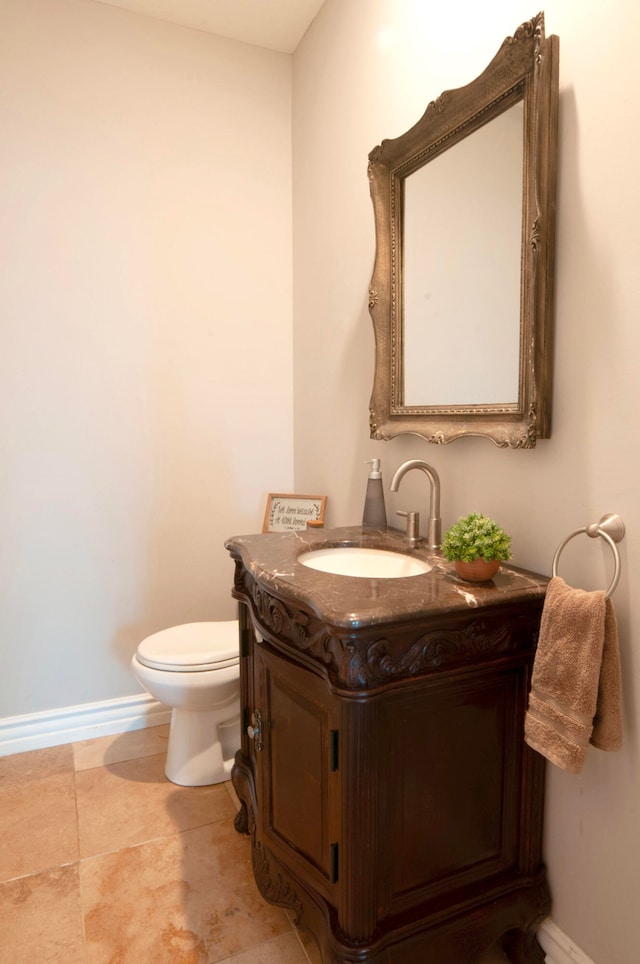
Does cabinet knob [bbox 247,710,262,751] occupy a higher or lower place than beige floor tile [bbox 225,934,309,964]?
higher

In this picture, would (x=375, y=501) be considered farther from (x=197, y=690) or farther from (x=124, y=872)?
(x=124, y=872)

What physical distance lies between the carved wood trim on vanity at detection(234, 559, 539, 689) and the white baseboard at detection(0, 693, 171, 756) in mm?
1384

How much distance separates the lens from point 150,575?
2330 mm

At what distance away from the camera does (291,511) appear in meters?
2.40

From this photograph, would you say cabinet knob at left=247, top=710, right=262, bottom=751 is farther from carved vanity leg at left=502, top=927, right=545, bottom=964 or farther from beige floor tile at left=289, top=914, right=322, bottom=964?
carved vanity leg at left=502, top=927, right=545, bottom=964

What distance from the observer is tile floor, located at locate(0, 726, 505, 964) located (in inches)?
53.1

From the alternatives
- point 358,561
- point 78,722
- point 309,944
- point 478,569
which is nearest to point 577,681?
point 478,569

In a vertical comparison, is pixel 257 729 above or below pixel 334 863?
above

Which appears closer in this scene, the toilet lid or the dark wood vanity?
the dark wood vanity

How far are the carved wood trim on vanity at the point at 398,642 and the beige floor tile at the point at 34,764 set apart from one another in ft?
4.47

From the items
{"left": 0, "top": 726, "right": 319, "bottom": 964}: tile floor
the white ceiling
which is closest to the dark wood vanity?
{"left": 0, "top": 726, "right": 319, "bottom": 964}: tile floor

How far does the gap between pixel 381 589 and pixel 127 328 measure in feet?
5.28

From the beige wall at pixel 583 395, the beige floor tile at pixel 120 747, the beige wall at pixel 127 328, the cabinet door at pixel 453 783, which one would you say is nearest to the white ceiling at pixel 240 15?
the beige wall at pixel 127 328

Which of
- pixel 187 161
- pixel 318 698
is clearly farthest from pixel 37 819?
pixel 187 161
